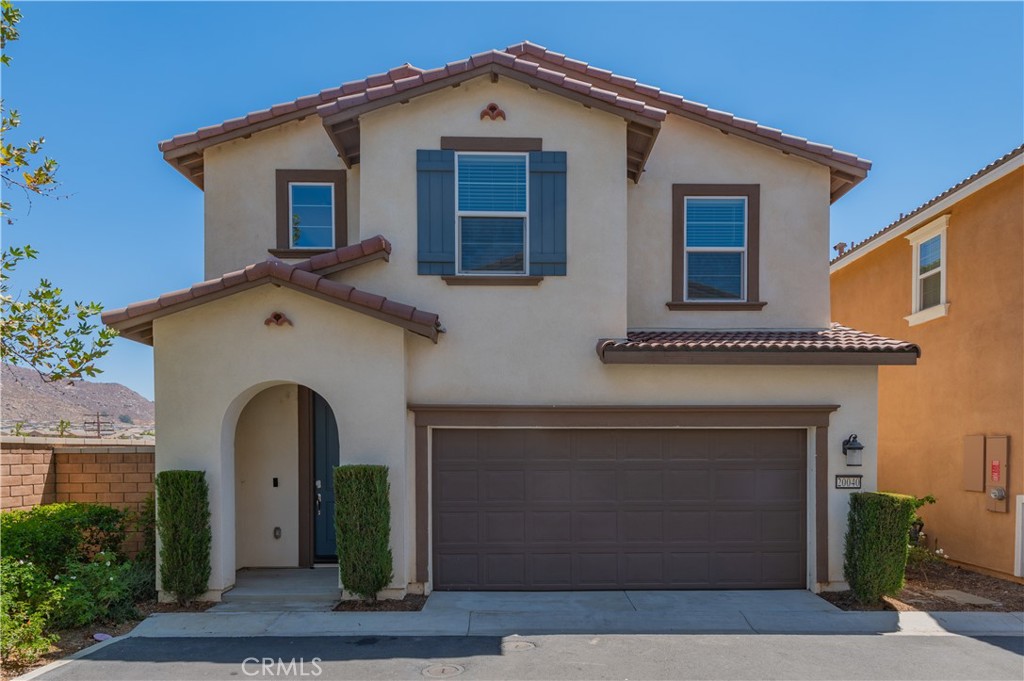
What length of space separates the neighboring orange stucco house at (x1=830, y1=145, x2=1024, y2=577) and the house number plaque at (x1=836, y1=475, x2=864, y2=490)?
2.85 meters

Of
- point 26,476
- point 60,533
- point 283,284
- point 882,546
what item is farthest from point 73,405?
point 882,546

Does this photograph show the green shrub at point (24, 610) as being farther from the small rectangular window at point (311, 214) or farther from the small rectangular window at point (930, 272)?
the small rectangular window at point (930, 272)

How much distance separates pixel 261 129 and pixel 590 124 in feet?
16.6

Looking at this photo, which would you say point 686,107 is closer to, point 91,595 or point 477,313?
point 477,313

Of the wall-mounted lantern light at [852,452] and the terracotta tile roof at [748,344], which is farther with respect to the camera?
the wall-mounted lantern light at [852,452]

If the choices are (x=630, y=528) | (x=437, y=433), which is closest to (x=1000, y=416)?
(x=630, y=528)

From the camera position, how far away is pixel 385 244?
873 centimetres

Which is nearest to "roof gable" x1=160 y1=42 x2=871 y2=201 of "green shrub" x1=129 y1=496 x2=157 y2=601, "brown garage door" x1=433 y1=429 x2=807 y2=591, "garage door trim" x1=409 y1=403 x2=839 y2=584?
"garage door trim" x1=409 y1=403 x2=839 y2=584

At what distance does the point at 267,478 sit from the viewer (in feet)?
32.0

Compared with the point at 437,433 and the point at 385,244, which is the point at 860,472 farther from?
the point at 385,244

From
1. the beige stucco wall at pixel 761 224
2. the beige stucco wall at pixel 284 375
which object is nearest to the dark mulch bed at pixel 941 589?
the beige stucco wall at pixel 761 224

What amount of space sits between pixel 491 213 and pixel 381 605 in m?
5.38

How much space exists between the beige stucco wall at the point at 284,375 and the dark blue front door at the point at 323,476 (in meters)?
1.51

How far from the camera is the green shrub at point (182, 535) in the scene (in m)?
8.04
